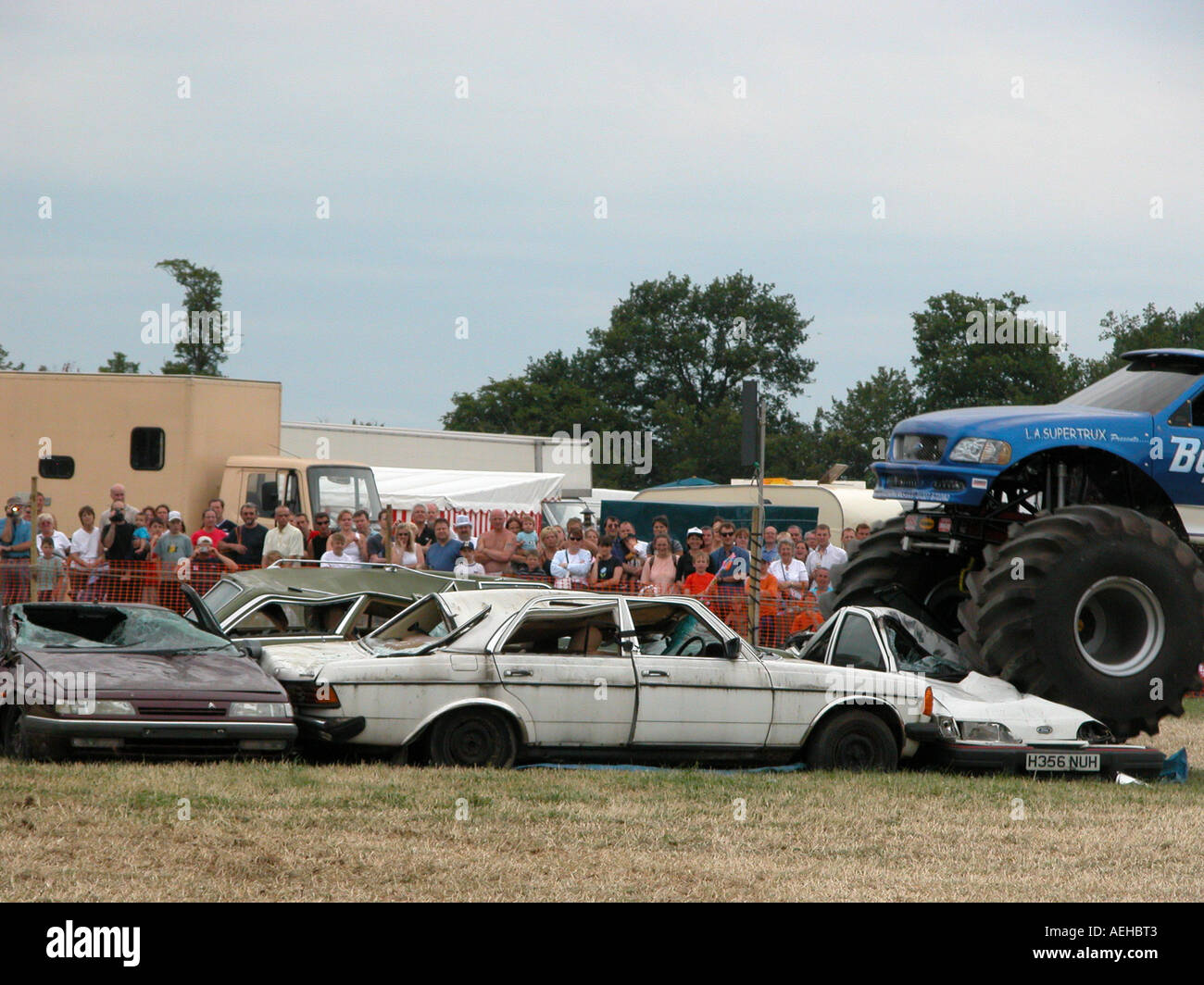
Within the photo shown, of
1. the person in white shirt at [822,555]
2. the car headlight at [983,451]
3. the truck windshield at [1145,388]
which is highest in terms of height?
the truck windshield at [1145,388]

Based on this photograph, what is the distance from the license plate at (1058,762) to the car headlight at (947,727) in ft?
1.68

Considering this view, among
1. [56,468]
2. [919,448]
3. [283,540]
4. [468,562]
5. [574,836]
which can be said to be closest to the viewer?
[574,836]

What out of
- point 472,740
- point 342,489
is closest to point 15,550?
point 342,489

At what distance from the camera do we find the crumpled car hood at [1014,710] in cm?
1120

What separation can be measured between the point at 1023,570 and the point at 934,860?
368 centimetres

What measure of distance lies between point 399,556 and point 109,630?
6250mm

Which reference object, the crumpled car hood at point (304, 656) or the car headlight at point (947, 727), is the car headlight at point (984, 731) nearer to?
the car headlight at point (947, 727)

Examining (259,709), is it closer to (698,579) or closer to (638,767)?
(638,767)

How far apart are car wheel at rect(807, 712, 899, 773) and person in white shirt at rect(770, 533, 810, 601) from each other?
587 cm

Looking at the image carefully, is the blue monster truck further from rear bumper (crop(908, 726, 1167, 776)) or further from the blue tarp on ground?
the blue tarp on ground

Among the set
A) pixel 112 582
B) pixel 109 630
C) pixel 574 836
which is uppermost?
pixel 112 582

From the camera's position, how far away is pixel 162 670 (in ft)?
34.9

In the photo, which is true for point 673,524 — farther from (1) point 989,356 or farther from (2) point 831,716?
(1) point 989,356

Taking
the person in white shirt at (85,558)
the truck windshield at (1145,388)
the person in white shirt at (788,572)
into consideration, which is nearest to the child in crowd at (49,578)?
the person in white shirt at (85,558)
